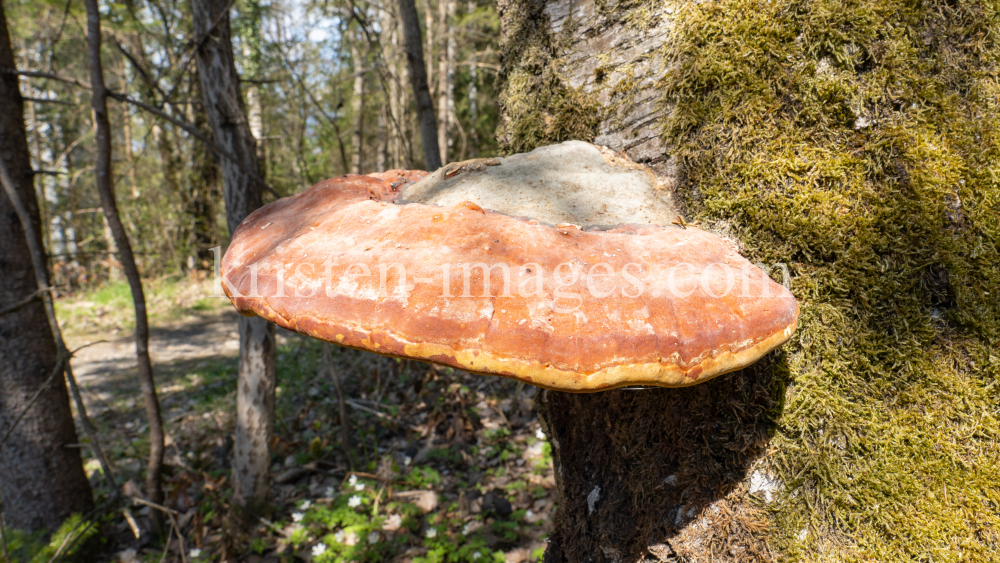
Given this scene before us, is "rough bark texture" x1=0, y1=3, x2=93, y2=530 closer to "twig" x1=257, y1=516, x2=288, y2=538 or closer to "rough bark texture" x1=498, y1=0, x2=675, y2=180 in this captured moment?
"twig" x1=257, y1=516, x2=288, y2=538

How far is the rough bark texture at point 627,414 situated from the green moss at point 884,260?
4.5 inches

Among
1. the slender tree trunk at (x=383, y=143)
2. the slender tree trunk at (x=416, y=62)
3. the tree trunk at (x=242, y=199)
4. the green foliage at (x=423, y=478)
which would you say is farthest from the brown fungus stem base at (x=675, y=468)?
the slender tree trunk at (x=383, y=143)

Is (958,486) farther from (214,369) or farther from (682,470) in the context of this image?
(214,369)

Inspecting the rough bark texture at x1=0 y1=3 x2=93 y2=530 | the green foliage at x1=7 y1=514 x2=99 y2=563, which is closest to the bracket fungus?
the green foliage at x1=7 y1=514 x2=99 y2=563

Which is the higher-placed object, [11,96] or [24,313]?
[11,96]

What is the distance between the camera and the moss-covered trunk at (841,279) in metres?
1.18

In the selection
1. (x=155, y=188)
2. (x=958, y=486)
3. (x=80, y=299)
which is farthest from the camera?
(x=155, y=188)

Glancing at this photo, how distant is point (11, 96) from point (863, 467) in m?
5.39

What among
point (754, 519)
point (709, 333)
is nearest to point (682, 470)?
point (754, 519)

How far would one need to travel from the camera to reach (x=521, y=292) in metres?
0.91

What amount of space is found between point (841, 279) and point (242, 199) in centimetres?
399

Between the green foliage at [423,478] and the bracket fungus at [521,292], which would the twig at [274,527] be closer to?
the green foliage at [423,478]

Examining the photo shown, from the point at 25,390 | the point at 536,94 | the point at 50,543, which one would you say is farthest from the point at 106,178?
the point at 536,94

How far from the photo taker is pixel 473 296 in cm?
90
